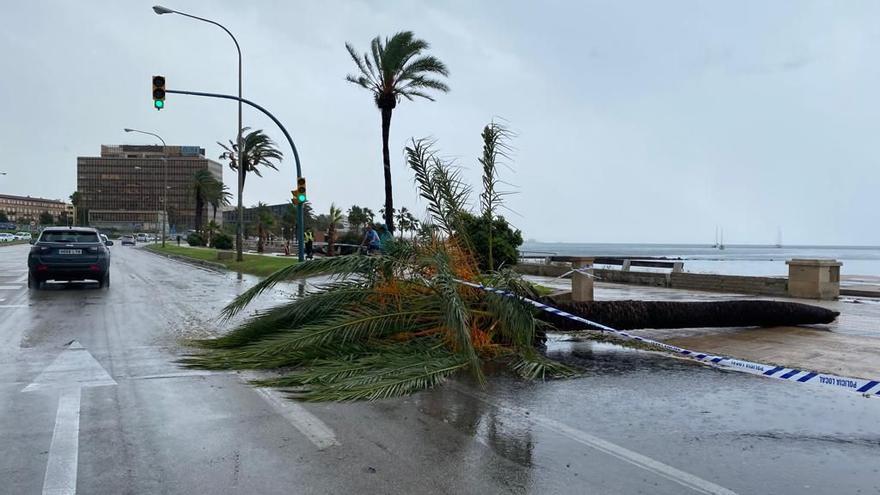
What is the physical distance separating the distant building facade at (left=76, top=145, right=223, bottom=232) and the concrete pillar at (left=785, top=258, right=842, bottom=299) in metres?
156

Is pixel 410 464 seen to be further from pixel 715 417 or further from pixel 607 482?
pixel 715 417

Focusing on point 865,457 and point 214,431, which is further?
point 214,431

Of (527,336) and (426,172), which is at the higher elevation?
(426,172)

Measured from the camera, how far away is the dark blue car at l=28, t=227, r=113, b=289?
16391 millimetres

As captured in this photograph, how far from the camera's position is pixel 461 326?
7.05m

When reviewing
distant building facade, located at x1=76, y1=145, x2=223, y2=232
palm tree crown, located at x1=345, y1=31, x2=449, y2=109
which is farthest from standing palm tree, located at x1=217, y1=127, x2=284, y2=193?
distant building facade, located at x1=76, y1=145, x2=223, y2=232

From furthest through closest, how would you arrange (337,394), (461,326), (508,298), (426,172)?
(426,172) < (508,298) < (461,326) < (337,394)

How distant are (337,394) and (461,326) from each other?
173 centimetres

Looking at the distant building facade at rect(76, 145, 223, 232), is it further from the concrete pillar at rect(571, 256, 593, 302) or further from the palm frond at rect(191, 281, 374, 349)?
the palm frond at rect(191, 281, 374, 349)

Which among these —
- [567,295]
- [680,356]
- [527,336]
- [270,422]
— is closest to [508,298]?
[527,336]

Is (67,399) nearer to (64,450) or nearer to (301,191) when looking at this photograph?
(64,450)

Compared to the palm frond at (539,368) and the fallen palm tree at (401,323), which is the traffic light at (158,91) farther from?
the palm frond at (539,368)

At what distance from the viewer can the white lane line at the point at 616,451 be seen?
154 inches

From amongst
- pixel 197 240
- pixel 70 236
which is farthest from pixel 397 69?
pixel 197 240
